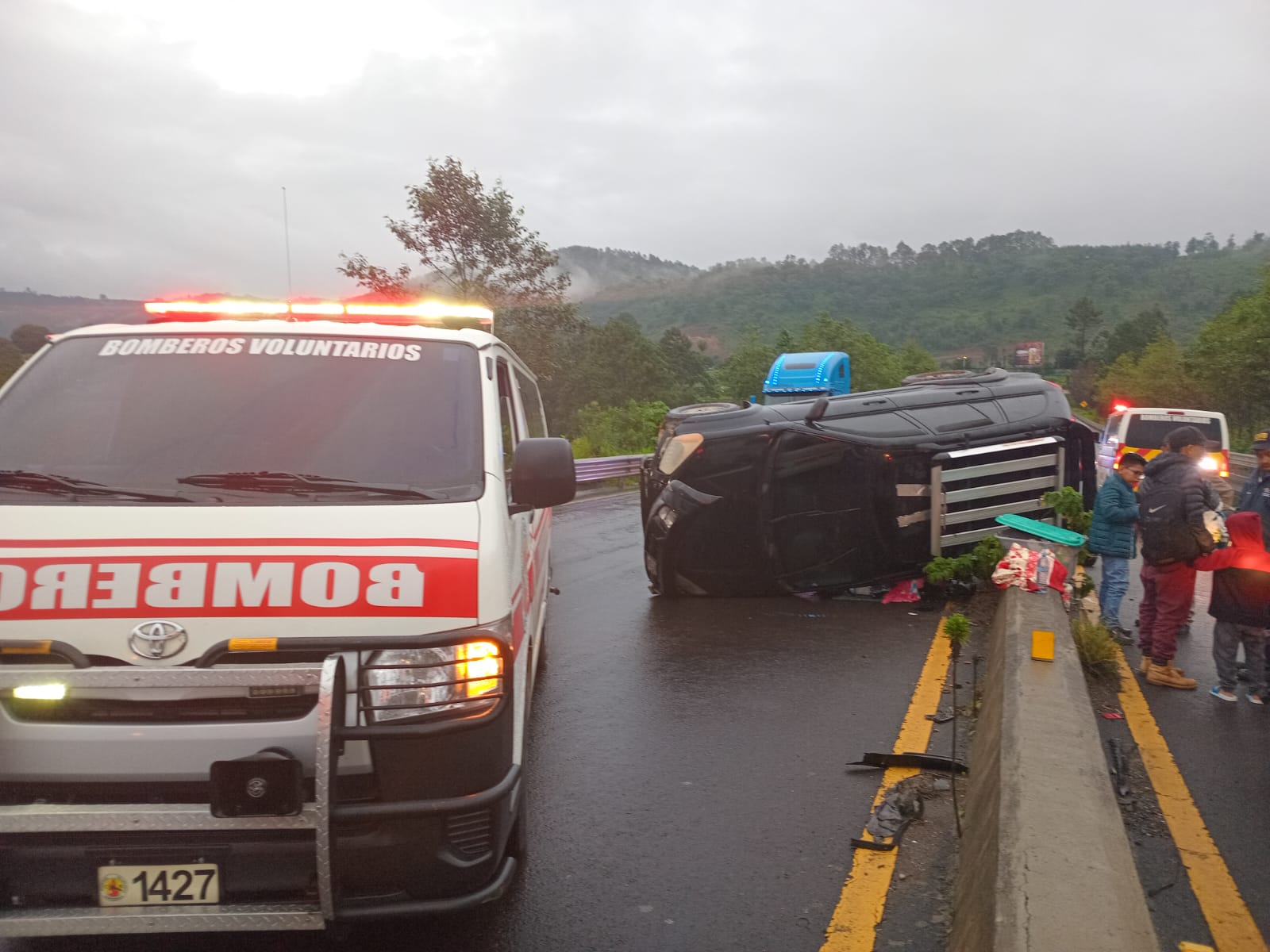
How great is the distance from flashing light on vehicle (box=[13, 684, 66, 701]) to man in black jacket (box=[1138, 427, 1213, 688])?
639 cm

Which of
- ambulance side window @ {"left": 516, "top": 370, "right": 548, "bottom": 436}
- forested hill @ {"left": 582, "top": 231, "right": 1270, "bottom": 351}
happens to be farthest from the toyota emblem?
forested hill @ {"left": 582, "top": 231, "right": 1270, "bottom": 351}

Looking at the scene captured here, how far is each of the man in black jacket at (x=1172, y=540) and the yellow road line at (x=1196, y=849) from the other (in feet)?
2.39

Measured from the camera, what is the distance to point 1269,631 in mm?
6012

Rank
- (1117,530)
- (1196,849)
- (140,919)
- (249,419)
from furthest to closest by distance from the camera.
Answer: (1117,530)
(1196,849)
(249,419)
(140,919)

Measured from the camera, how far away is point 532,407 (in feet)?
22.7

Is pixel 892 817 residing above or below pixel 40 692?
below

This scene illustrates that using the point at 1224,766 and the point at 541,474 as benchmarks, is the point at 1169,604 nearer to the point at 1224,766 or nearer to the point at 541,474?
the point at 1224,766

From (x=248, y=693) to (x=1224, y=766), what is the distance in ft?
16.0

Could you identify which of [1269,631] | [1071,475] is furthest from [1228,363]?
[1269,631]

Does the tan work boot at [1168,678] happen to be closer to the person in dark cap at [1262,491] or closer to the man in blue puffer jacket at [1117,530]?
the person in dark cap at [1262,491]

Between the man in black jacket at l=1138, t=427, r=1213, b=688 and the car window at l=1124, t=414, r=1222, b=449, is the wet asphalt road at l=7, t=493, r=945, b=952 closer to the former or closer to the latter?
the man in black jacket at l=1138, t=427, r=1213, b=688

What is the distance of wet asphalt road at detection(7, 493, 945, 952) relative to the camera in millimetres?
3486

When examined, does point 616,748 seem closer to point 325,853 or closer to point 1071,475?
point 325,853

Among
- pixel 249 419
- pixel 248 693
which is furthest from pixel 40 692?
pixel 249 419
